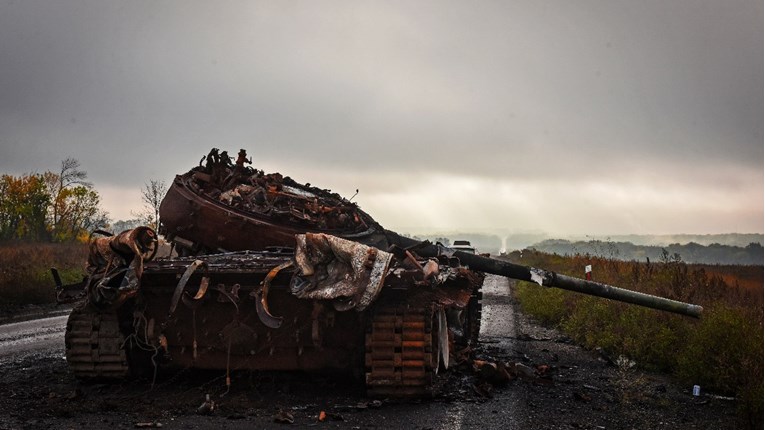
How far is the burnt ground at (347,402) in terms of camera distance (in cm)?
561

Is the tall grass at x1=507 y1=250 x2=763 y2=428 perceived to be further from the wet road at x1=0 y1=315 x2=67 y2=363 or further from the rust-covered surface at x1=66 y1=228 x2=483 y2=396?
the wet road at x1=0 y1=315 x2=67 y2=363

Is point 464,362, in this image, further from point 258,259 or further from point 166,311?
point 166,311

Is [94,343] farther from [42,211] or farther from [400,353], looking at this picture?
[42,211]

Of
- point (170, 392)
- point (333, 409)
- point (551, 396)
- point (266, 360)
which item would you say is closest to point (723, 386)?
point (551, 396)

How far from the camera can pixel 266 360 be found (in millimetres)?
6574

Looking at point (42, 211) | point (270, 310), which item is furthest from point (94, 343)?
point (42, 211)

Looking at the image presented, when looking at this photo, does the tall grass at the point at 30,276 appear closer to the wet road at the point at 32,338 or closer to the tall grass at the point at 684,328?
the wet road at the point at 32,338

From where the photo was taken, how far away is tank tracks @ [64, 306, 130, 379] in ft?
22.0

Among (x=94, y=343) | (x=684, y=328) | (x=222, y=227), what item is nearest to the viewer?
(x=94, y=343)

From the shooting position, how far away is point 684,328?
29.5 ft

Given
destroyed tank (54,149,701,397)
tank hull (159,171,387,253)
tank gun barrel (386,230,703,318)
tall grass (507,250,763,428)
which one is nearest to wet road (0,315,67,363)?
tank hull (159,171,387,253)

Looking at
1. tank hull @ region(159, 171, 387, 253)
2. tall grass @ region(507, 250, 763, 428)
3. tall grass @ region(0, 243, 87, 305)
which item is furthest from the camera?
tall grass @ region(0, 243, 87, 305)

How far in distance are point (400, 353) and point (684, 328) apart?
4.61 meters

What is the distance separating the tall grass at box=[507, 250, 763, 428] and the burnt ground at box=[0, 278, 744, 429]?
10.9 inches
